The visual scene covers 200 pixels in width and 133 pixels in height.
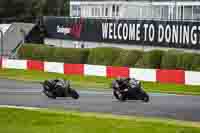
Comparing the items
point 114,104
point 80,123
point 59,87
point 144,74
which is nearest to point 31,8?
point 144,74

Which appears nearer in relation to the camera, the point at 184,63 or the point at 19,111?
the point at 19,111

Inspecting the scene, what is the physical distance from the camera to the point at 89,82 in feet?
103

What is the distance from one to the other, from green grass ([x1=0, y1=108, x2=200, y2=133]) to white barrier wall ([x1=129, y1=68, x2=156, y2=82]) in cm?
1360

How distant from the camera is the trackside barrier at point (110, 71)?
93.2 ft

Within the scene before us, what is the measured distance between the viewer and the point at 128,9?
44.9 m

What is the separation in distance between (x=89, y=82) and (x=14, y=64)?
357 inches

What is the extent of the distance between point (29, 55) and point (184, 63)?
12.9 meters

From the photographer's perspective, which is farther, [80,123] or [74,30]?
[74,30]

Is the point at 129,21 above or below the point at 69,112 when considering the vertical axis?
above

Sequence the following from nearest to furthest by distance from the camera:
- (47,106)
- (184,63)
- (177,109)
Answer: (177,109)
(47,106)
(184,63)

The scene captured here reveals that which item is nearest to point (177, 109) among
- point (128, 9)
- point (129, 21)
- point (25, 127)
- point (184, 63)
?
point (25, 127)

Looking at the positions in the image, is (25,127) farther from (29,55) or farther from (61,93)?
(29,55)

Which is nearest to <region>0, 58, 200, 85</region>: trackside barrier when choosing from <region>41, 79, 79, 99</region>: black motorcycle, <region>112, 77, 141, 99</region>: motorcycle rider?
<region>112, 77, 141, 99</region>: motorcycle rider

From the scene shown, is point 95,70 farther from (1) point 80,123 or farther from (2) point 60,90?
(1) point 80,123
